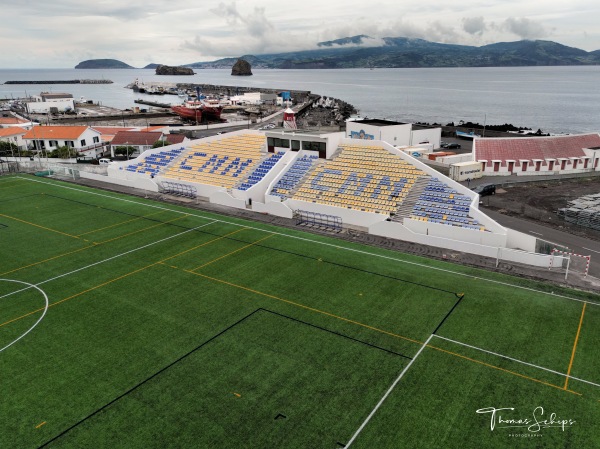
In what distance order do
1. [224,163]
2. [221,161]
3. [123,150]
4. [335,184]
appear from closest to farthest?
1. [335,184]
2. [224,163]
3. [221,161]
4. [123,150]

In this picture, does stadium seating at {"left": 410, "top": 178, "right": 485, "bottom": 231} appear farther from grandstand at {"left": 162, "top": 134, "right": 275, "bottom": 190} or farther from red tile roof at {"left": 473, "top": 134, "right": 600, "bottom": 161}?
red tile roof at {"left": 473, "top": 134, "right": 600, "bottom": 161}

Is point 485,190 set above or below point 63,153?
below

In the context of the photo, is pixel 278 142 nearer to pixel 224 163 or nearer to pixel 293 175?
pixel 293 175

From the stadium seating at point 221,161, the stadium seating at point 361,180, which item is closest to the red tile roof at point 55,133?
the stadium seating at point 221,161

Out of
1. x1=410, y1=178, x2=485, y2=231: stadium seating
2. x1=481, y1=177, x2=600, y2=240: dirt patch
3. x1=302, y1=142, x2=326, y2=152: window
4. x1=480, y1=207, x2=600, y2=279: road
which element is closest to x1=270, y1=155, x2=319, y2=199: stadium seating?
x1=302, y1=142, x2=326, y2=152: window

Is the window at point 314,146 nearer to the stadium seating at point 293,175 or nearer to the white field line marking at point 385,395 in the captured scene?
the stadium seating at point 293,175

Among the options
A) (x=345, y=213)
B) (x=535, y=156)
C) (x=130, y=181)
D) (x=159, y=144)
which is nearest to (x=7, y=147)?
(x=159, y=144)

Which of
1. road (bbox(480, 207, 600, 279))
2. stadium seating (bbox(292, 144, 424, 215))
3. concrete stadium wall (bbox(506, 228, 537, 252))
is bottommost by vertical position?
road (bbox(480, 207, 600, 279))
